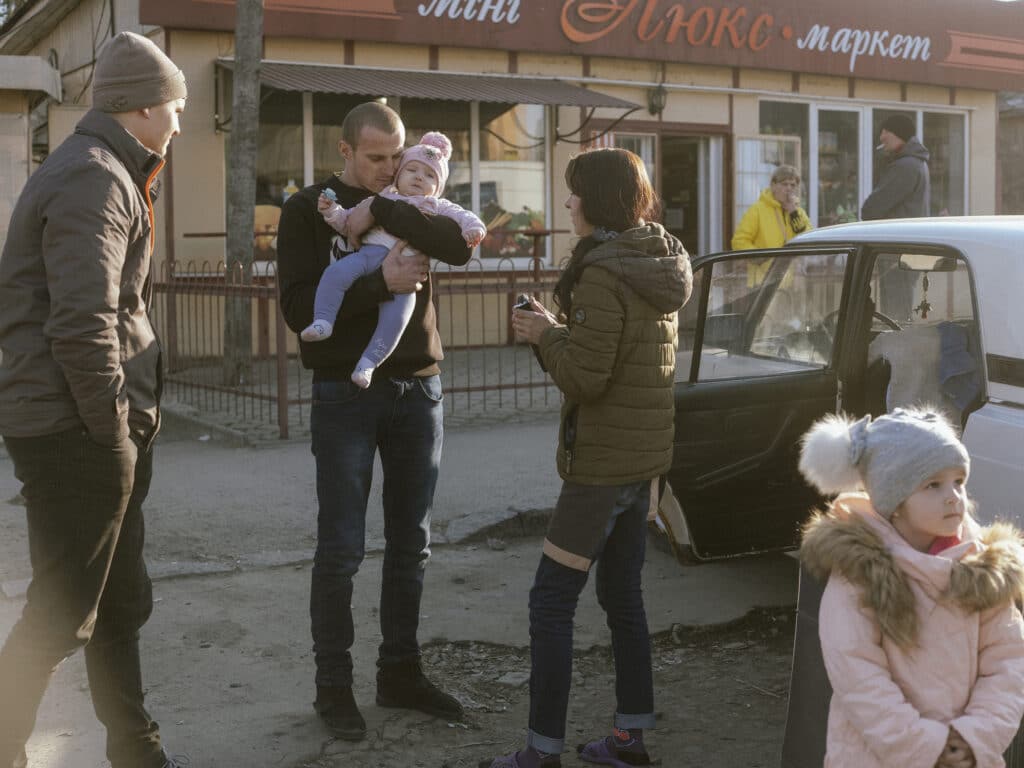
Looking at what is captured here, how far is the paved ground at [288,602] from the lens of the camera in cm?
416

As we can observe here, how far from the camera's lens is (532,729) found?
151 inches

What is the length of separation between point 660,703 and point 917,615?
2.02m

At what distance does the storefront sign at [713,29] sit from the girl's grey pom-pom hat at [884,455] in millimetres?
11170

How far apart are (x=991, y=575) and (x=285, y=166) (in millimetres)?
11776

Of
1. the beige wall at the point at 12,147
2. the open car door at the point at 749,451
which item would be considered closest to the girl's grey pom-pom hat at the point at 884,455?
the open car door at the point at 749,451

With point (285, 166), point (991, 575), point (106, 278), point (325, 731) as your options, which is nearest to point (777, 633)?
point (325, 731)

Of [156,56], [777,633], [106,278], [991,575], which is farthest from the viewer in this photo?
[777,633]

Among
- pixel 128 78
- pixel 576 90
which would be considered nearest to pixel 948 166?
pixel 576 90

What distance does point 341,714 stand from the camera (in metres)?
4.11

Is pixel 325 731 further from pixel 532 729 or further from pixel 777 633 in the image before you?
pixel 777 633

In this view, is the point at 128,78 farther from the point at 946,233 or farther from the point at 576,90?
the point at 576,90

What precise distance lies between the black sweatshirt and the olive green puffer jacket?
504mm

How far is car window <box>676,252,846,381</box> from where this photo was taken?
5.32 meters

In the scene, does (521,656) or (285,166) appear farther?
(285,166)
